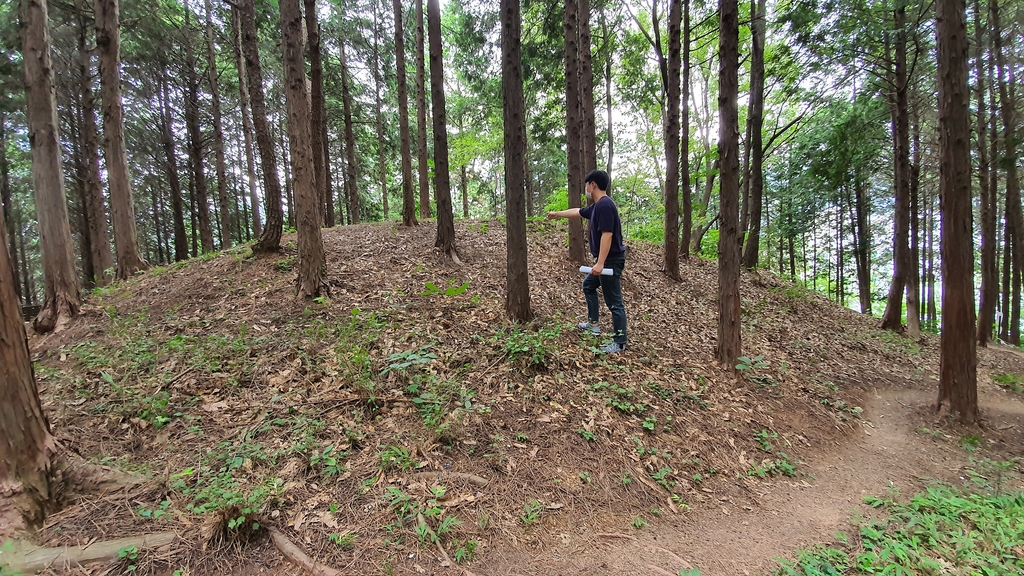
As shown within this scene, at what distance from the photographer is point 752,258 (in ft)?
44.0

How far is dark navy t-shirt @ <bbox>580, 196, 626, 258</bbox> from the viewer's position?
205 inches

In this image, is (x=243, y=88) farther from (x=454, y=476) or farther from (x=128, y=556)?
(x=454, y=476)

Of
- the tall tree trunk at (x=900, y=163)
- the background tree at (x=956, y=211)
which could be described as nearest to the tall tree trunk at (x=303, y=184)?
the background tree at (x=956, y=211)

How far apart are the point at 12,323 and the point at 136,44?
17.5 metres

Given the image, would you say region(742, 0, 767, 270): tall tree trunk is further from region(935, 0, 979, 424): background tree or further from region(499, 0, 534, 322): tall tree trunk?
region(499, 0, 534, 322): tall tree trunk

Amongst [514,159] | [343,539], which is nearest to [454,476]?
[343,539]

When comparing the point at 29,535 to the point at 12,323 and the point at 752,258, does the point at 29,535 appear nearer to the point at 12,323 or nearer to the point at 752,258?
the point at 12,323

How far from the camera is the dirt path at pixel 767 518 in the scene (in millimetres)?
2834

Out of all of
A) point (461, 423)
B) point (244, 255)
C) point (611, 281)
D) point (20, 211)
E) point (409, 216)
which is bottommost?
point (461, 423)

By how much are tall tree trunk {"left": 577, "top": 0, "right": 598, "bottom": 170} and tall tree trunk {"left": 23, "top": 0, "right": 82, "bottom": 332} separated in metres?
9.49

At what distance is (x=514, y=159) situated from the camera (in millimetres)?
5625

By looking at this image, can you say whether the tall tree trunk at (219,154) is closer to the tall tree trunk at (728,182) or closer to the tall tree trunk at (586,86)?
the tall tree trunk at (586,86)

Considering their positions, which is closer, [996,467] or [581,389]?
[996,467]

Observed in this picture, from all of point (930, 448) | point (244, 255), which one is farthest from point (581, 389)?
point (244, 255)
